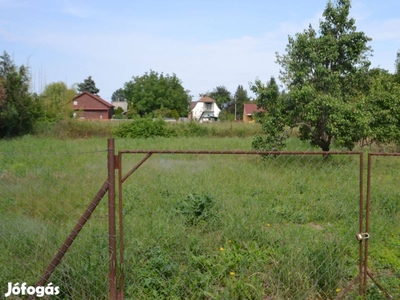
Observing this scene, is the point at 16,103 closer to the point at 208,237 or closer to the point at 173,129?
the point at 173,129

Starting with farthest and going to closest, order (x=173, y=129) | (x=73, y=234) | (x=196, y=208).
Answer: (x=173, y=129), (x=196, y=208), (x=73, y=234)

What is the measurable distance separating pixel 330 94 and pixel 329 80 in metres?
0.42

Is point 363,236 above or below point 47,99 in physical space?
below

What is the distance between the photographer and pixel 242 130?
75.0 feet

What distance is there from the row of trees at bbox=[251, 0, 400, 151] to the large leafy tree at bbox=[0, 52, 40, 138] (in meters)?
14.1

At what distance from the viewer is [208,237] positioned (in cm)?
432

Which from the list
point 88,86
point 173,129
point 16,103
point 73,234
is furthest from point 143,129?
point 88,86

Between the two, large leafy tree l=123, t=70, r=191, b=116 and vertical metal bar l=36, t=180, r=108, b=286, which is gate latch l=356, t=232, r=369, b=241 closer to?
vertical metal bar l=36, t=180, r=108, b=286

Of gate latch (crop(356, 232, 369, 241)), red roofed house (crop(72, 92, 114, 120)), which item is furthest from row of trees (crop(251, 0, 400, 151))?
red roofed house (crop(72, 92, 114, 120))

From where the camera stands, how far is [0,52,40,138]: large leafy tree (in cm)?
1898

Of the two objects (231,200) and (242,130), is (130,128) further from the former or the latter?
A: (231,200)

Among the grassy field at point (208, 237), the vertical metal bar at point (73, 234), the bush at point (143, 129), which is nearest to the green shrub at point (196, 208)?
the grassy field at point (208, 237)

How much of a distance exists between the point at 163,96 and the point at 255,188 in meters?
42.2

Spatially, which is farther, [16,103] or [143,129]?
[143,129]
